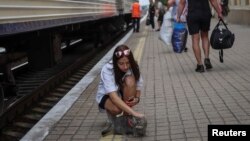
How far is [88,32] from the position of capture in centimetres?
1683

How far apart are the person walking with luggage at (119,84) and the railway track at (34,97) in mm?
1405

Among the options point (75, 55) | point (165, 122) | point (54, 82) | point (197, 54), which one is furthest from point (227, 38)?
point (75, 55)

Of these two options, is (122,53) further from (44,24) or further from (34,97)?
(34,97)

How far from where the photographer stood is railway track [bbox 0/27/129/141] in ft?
23.7

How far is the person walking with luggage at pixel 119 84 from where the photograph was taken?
569 cm

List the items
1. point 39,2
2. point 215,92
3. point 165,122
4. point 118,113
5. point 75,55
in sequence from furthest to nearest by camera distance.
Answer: point 75,55, point 39,2, point 215,92, point 165,122, point 118,113

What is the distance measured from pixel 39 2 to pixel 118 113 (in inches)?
119

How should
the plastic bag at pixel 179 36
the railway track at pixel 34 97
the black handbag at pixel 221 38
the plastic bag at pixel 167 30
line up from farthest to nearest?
the plastic bag at pixel 167 30 < the plastic bag at pixel 179 36 < the black handbag at pixel 221 38 < the railway track at pixel 34 97

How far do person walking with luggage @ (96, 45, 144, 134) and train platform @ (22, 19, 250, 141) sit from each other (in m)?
0.31

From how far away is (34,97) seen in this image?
872cm

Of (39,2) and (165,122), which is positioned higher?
(39,2)

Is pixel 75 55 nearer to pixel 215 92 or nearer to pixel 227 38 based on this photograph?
pixel 227 38

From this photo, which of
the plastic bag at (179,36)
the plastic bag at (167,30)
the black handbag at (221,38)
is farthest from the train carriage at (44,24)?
the black handbag at (221,38)

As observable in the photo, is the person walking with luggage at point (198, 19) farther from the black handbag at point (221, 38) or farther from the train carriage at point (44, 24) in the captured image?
the train carriage at point (44, 24)
